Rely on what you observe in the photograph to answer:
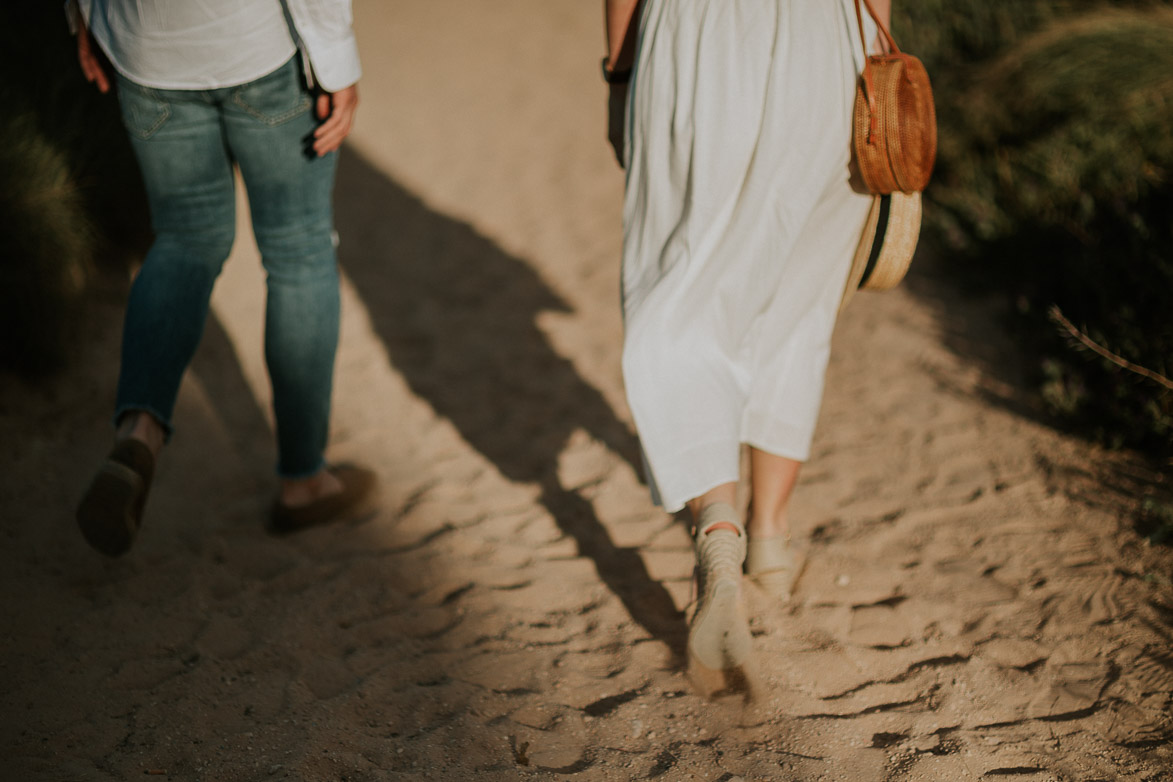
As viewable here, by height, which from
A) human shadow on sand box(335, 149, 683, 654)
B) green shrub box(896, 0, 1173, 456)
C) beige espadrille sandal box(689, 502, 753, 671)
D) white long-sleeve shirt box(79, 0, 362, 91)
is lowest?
human shadow on sand box(335, 149, 683, 654)

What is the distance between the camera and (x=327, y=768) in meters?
1.63

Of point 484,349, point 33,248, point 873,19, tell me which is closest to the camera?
point 873,19

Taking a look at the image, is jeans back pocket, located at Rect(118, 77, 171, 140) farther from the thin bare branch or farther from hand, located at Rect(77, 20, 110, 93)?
the thin bare branch

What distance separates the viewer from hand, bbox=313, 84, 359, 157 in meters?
1.97

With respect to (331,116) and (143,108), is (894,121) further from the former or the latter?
(143,108)

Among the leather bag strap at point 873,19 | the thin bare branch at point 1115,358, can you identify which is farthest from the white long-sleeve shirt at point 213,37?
the thin bare branch at point 1115,358

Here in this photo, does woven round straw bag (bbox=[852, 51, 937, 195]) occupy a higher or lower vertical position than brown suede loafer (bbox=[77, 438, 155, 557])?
higher

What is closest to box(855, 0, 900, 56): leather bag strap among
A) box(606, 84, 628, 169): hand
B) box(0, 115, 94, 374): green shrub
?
box(606, 84, 628, 169): hand

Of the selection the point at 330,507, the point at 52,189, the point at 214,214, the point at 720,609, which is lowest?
the point at 330,507

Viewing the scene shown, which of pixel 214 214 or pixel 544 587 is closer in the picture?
pixel 214 214

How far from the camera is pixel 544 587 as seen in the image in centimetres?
230

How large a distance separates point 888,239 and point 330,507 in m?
1.67

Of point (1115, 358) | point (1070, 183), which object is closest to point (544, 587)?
point (1115, 358)

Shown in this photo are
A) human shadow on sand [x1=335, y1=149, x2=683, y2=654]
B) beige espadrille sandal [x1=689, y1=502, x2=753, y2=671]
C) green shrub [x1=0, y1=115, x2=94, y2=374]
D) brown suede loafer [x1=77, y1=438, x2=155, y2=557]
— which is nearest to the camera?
beige espadrille sandal [x1=689, y1=502, x2=753, y2=671]
